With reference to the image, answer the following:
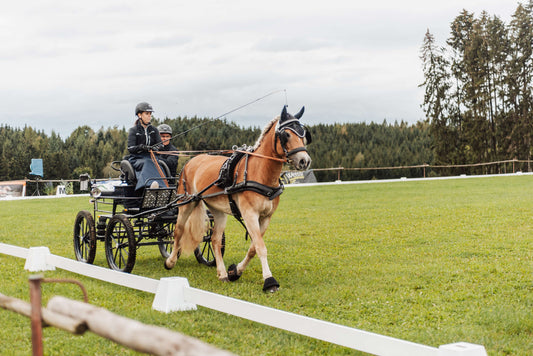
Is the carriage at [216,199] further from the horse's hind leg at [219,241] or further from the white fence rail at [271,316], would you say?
the white fence rail at [271,316]

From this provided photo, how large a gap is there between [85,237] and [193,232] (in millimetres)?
1930

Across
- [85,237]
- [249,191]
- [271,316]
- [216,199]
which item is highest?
[249,191]

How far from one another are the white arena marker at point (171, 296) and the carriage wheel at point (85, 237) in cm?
294

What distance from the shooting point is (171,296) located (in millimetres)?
6059

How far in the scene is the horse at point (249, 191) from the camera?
22.8ft

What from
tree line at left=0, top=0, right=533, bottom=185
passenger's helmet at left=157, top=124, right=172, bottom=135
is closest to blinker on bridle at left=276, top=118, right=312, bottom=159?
passenger's helmet at left=157, top=124, right=172, bottom=135

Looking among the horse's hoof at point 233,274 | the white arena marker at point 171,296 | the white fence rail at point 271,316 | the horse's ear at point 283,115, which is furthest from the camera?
the horse's hoof at point 233,274

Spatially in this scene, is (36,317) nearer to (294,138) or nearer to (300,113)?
(294,138)

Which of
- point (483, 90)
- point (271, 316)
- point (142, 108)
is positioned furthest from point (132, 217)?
point (483, 90)

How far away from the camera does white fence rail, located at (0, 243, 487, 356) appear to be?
387 cm

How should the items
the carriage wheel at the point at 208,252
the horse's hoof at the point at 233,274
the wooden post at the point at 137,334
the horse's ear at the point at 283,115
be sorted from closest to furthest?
the wooden post at the point at 137,334, the horse's ear at the point at 283,115, the horse's hoof at the point at 233,274, the carriage wheel at the point at 208,252

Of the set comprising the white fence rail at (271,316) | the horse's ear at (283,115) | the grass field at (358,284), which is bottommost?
the grass field at (358,284)

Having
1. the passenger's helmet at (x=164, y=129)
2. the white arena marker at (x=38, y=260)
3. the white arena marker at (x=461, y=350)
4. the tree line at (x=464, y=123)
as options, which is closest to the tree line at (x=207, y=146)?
the tree line at (x=464, y=123)

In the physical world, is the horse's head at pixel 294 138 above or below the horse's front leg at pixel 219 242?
above
